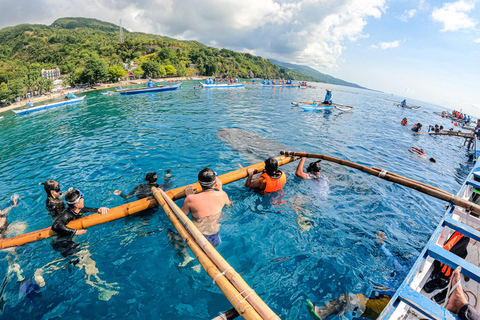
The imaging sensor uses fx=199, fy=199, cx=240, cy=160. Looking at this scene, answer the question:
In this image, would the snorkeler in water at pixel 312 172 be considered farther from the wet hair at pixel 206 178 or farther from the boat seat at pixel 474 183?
the boat seat at pixel 474 183

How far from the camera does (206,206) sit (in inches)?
187

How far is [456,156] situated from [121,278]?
85.2 ft

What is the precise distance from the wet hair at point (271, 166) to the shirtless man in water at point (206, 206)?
2.08m

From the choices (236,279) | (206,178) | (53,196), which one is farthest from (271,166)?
(53,196)

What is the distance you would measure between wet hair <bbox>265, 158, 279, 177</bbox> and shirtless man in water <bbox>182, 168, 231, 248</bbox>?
2.08 m

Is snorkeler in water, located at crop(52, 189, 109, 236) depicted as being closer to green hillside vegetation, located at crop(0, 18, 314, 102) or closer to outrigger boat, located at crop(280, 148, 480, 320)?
outrigger boat, located at crop(280, 148, 480, 320)

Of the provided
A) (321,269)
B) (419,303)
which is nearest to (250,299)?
(419,303)

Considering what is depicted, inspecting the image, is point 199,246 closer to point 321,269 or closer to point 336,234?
point 321,269

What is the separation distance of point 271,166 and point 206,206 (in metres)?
2.60

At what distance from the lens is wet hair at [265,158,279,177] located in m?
6.34

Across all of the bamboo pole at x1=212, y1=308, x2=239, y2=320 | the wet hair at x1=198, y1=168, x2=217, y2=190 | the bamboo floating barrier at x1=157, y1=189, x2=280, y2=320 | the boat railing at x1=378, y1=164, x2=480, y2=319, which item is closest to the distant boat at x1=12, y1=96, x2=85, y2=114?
the wet hair at x1=198, y1=168, x2=217, y2=190

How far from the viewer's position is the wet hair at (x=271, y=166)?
6.34 m

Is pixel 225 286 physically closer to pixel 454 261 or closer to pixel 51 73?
pixel 454 261

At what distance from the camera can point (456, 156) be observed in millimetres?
17875
